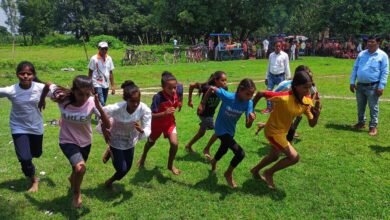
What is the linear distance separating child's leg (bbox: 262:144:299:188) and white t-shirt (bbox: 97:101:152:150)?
185cm

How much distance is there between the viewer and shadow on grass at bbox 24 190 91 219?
16.3 ft

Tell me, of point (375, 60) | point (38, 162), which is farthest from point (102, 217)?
point (375, 60)

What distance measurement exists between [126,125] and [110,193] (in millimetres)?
1020

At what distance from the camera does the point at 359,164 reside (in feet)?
22.4

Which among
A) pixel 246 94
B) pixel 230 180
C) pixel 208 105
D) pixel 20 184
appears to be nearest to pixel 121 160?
pixel 230 180

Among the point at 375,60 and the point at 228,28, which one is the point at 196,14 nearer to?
the point at 228,28

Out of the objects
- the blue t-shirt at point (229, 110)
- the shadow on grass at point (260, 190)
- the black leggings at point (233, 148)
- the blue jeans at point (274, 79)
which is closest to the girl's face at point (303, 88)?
the blue t-shirt at point (229, 110)

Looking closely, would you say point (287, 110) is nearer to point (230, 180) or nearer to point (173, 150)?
point (230, 180)

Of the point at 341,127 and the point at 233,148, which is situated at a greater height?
the point at 233,148

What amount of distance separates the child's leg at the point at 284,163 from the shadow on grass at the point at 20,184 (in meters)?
3.07

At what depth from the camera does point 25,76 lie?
533 centimetres

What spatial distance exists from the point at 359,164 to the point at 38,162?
5.37m

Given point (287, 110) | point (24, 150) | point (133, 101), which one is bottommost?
point (24, 150)

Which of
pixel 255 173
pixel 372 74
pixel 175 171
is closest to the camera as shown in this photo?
pixel 255 173
